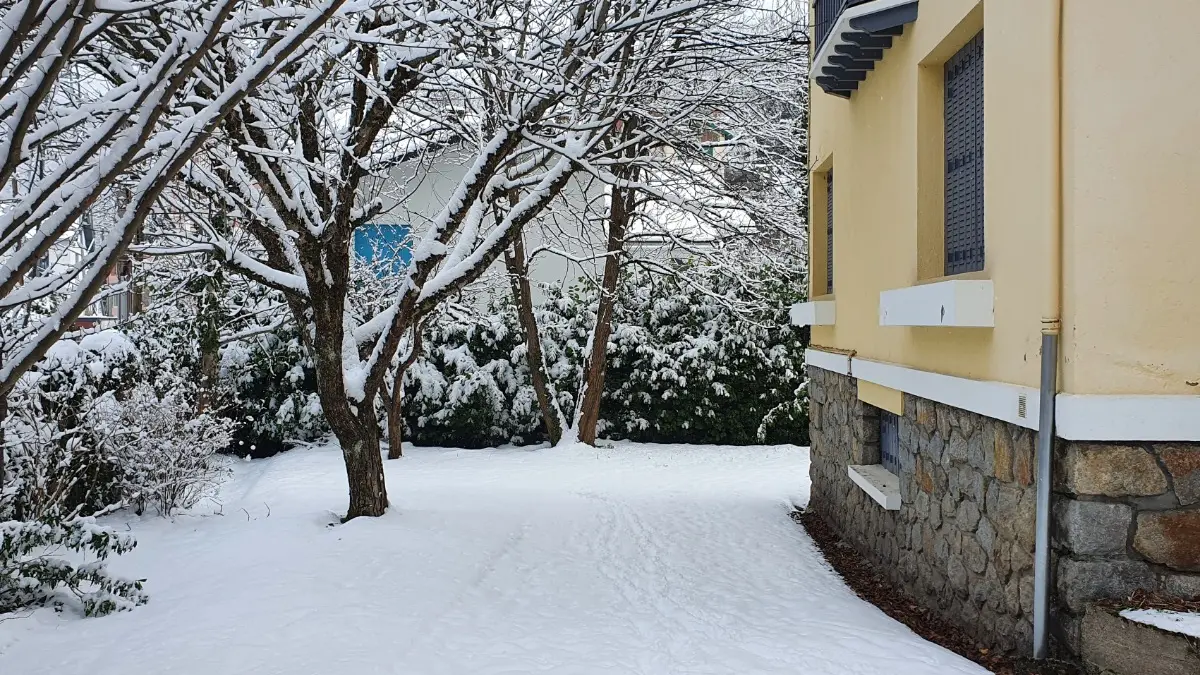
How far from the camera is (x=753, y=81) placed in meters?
9.30

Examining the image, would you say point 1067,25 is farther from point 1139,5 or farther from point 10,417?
point 10,417

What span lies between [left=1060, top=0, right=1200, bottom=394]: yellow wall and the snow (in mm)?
809

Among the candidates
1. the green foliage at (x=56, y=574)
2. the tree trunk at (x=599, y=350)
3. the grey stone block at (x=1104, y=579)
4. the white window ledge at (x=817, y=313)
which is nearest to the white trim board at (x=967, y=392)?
the grey stone block at (x=1104, y=579)

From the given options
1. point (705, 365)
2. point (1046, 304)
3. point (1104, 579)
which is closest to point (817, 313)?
point (1046, 304)

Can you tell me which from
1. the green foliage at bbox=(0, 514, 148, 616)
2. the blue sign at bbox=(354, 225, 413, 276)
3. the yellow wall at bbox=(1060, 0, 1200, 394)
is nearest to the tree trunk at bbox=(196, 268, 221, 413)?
the blue sign at bbox=(354, 225, 413, 276)

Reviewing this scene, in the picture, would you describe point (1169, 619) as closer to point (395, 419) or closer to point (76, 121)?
point (76, 121)

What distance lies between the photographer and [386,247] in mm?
15219

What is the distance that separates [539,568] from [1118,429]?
13.2 ft

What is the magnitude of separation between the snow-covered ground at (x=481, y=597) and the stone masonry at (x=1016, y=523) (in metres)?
0.38

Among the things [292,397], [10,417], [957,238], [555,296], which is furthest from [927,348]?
[292,397]

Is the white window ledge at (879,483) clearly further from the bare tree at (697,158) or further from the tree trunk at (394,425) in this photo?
the tree trunk at (394,425)

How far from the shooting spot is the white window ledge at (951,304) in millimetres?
4301

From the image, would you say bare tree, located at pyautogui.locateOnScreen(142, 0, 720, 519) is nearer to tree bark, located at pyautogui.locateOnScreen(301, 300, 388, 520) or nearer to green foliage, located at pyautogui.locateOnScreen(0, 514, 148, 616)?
tree bark, located at pyautogui.locateOnScreen(301, 300, 388, 520)

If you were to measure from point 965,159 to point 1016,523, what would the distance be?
84.3 inches
